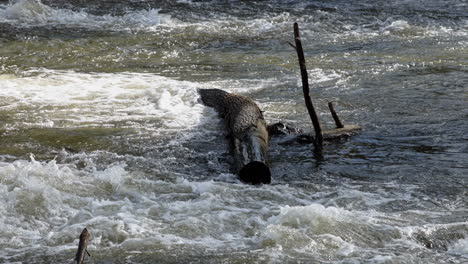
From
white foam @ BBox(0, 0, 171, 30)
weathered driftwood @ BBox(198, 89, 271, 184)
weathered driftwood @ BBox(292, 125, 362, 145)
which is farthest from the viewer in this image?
white foam @ BBox(0, 0, 171, 30)

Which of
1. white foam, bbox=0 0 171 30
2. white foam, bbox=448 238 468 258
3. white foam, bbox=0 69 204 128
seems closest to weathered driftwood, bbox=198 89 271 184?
white foam, bbox=0 69 204 128

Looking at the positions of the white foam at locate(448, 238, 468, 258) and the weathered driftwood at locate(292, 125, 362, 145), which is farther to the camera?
the weathered driftwood at locate(292, 125, 362, 145)

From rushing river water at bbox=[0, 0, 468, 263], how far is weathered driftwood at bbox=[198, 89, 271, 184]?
7.3 inches

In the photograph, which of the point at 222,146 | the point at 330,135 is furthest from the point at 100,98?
the point at 330,135

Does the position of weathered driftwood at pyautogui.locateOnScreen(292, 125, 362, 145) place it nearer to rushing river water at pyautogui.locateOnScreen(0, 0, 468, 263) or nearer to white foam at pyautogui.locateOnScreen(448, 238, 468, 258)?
rushing river water at pyautogui.locateOnScreen(0, 0, 468, 263)

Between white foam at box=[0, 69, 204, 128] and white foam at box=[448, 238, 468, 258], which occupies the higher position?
white foam at box=[448, 238, 468, 258]

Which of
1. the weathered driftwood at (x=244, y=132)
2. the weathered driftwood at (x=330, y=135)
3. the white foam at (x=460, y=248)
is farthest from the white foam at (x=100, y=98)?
the white foam at (x=460, y=248)

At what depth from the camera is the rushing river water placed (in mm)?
6039

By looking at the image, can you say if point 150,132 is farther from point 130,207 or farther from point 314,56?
point 314,56

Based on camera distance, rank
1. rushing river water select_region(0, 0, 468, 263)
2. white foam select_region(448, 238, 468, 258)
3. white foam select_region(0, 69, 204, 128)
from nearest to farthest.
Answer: white foam select_region(448, 238, 468, 258) → rushing river water select_region(0, 0, 468, 263) → white foam select_region(0, 69, 204, 128)

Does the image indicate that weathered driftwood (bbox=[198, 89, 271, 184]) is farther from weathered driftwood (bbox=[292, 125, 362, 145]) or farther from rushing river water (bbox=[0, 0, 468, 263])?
weathered driftwood (bbox=[292, 125, 362, 145])

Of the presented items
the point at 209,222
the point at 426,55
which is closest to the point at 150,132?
the point at 209,222

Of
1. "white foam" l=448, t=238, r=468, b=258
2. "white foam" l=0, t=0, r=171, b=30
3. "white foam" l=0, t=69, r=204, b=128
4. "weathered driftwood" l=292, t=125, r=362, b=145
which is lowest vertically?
"white foam" l=0, t=69, r=204, b=128

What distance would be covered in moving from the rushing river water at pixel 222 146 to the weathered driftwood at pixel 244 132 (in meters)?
0.19
